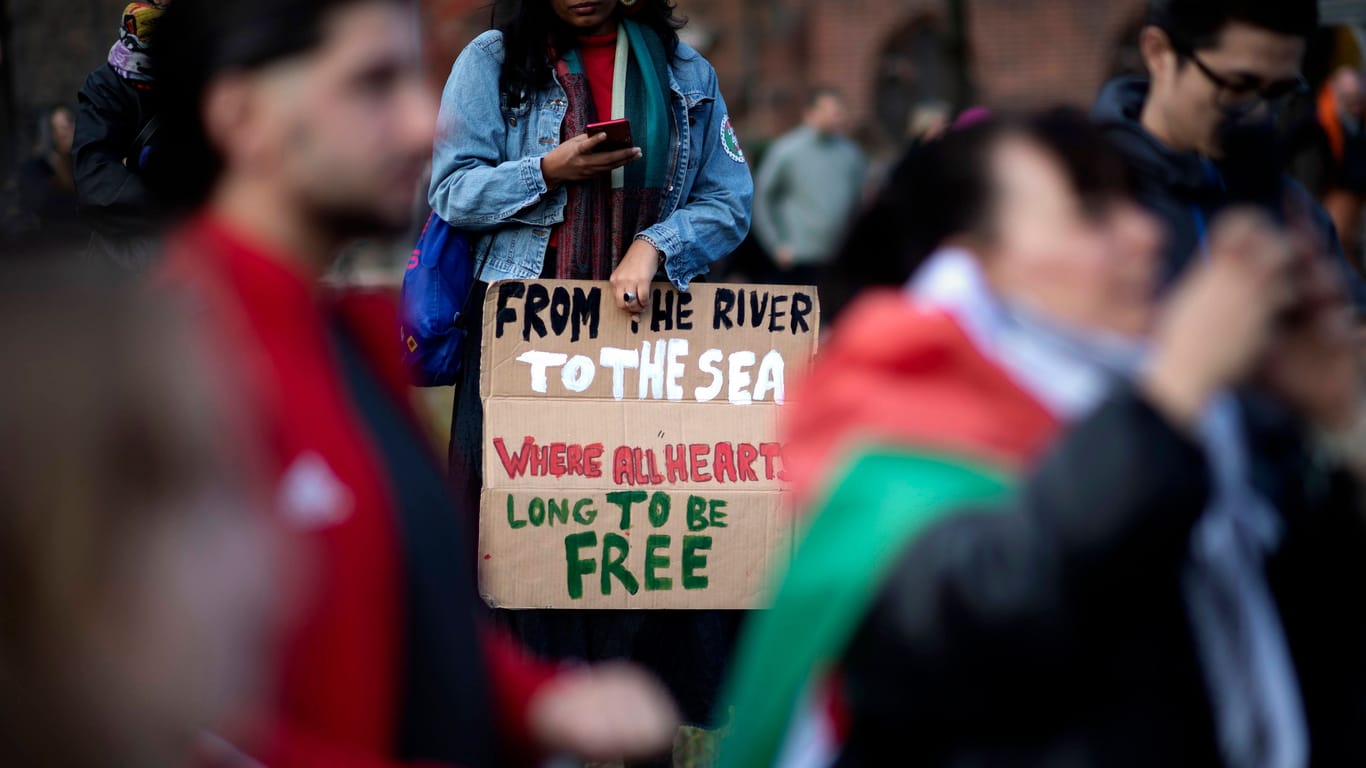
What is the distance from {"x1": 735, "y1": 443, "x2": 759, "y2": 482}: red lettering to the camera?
420 centimetres

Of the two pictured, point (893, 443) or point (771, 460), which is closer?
point (893, 443)

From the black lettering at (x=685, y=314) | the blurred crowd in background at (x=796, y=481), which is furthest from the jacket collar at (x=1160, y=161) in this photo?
the black lettering at (x=685, y=314)

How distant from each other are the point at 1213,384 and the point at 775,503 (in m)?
2.61

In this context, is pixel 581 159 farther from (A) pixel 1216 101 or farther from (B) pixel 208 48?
(B) pixel 208 48

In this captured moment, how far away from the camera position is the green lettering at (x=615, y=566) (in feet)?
13.4

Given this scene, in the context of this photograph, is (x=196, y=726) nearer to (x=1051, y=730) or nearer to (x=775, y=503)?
(x=1051, y=730)

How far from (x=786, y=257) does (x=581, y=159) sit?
25.1 ft

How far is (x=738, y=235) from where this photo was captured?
4.27 meters

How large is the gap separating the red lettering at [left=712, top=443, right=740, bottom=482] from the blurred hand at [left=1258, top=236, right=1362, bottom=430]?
2.27m

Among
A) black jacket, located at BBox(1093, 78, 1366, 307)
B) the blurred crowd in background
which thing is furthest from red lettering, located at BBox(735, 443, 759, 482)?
the blurred crowd in background

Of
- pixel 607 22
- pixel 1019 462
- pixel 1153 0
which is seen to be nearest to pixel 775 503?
pixel 607 22

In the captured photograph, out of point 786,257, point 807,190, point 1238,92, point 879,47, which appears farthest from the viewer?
point 879,47

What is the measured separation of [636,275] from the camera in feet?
13.2

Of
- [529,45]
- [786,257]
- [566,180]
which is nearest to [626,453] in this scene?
[566,180]
